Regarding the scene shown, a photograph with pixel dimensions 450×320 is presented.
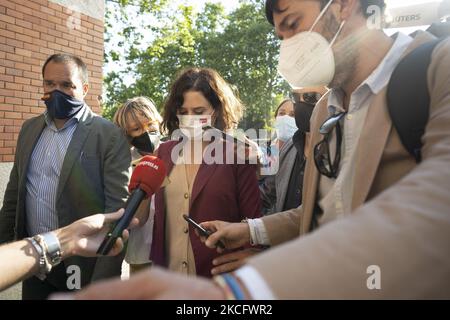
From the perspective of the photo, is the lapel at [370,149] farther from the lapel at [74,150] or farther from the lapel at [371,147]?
the lapel at [74,150]

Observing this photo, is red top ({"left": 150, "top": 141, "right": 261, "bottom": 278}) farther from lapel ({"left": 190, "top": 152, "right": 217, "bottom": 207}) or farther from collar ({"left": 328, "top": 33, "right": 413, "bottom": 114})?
collar ({"left": 328, "top": 33, "right": 413, "bottom": 114})

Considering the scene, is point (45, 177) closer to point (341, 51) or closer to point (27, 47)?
point (341, 51)

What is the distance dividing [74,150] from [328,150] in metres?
2.10

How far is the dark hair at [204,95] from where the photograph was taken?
296 centimetres

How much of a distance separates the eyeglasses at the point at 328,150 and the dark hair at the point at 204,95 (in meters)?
1.47

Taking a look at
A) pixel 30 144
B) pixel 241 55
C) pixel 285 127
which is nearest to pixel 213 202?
pixel 30 144

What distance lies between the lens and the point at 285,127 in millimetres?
4945

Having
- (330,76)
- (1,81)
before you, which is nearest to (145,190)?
(330,76)

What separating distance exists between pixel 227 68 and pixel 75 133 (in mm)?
21840

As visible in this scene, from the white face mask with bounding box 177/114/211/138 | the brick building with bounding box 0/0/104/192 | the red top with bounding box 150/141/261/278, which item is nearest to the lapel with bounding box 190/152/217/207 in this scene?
the red top with bounding box 150/141/261/278

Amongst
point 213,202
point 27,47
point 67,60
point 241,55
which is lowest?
point 213,202

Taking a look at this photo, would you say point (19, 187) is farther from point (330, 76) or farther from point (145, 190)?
point (330, 76)

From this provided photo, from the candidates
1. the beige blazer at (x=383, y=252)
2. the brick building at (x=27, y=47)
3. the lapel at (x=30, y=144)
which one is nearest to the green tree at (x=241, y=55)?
the brick building at (x=27, y=47)

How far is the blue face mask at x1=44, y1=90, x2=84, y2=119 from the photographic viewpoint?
3.01 m
